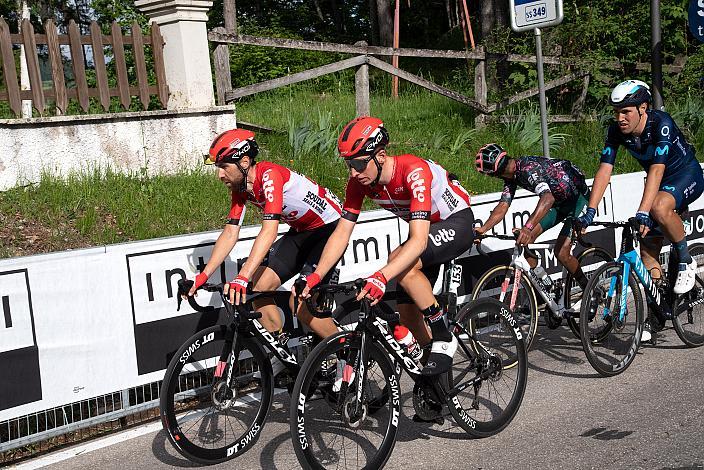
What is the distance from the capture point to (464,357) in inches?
217

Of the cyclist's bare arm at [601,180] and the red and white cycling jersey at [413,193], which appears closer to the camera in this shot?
the red and white cycling jersey at [413,193]

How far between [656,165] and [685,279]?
1041mm

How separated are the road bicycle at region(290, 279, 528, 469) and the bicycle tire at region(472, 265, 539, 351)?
1.40m

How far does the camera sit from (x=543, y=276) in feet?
23.6

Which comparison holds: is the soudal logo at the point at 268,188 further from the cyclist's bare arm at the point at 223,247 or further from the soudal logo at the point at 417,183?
the soudal logo at the point at 417,183

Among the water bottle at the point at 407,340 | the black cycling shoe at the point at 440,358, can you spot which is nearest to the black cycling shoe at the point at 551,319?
the black cycling shoe at the point at 440,358

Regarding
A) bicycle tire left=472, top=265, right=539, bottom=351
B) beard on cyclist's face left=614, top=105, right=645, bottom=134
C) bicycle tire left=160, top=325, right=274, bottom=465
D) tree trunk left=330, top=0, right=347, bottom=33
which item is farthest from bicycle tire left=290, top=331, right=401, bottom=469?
tree trunk left=330, top=0, right=347, bottom=33

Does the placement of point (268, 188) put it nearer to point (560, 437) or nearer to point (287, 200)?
point (287, 200)

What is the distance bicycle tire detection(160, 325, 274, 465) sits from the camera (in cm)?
494

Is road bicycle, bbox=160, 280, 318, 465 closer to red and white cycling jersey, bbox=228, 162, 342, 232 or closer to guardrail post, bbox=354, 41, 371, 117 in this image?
red and white cycling jersey, bbox=228, 162, 342, 232

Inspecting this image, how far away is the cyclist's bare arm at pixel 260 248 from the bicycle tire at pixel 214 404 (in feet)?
1.24

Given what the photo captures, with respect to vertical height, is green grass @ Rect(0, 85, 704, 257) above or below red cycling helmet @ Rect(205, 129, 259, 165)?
below

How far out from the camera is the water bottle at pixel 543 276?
282 inches

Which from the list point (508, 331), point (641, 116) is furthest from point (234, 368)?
point (641, 116)
